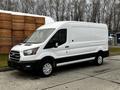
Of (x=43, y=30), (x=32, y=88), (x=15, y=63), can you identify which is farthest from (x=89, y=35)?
(x=32, y=88)

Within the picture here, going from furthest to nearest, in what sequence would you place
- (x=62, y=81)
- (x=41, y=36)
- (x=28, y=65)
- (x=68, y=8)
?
(x=68, y=8), (x=41, y=36), (x=28, y=65), (x=62, y=81)

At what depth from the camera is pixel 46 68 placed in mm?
9023

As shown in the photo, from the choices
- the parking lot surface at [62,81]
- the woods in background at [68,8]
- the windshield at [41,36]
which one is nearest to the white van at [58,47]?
the windshield at [41,36]

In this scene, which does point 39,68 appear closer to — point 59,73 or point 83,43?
point 59,73

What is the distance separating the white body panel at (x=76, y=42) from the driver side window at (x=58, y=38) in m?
0.13

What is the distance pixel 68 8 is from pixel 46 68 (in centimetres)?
3331

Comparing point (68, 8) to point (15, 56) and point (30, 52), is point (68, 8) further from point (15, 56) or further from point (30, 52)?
point (30, 52)

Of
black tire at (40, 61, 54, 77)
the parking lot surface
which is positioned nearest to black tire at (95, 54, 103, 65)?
the parking lot surface

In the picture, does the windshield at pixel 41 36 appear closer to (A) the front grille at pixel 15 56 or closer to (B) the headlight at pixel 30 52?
(B) the headlight at pixel 30 52

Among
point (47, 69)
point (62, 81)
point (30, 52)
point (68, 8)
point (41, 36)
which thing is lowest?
point (62, 81)

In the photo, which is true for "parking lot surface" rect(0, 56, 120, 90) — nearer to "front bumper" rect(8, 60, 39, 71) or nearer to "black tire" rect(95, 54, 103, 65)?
"front bumper" rect(8, 60, 39, 71)

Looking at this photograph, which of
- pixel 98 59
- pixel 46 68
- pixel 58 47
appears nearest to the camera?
pixel 46 68

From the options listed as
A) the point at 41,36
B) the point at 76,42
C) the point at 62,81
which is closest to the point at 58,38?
the point at 41,36

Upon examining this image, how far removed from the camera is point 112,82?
7.86 metres
